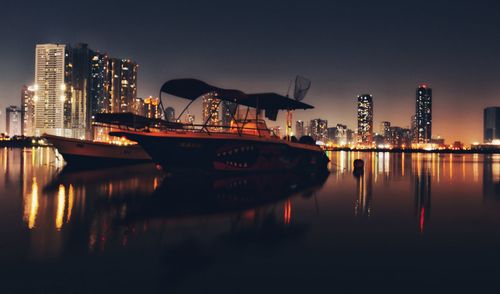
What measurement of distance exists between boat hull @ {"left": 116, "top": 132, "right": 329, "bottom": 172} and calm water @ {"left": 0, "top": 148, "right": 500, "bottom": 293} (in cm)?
956

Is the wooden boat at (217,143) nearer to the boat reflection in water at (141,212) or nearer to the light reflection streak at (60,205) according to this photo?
the boat reflection in water at (141,212)

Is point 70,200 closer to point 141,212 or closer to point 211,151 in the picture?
point 141,212

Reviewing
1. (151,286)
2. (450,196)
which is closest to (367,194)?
(450,196)

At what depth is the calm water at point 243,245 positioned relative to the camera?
25.8 ft

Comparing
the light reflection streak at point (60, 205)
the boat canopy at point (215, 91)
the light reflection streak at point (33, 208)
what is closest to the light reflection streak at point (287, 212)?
the light reflection streak at point (60, 205)

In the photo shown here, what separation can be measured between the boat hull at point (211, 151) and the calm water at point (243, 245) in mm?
9562

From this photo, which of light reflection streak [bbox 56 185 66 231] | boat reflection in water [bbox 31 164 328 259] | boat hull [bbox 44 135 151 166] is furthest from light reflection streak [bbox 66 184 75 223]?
boat hull [bbox 44 135 151 166]

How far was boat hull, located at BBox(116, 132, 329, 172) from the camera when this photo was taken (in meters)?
29.1

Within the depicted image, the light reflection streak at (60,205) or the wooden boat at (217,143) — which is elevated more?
the wooden boat at (217,143)

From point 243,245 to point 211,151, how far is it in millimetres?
19946

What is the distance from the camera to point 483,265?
935cm

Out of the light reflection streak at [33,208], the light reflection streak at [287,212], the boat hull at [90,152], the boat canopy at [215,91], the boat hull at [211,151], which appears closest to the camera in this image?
the light reflection streak at [33,208]

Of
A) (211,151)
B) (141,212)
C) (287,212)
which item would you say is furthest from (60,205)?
(211,151)

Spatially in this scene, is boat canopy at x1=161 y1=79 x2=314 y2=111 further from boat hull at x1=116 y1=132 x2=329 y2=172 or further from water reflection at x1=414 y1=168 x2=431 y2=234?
water reflection at x1=414 y1=168 x2=431 y2=234
